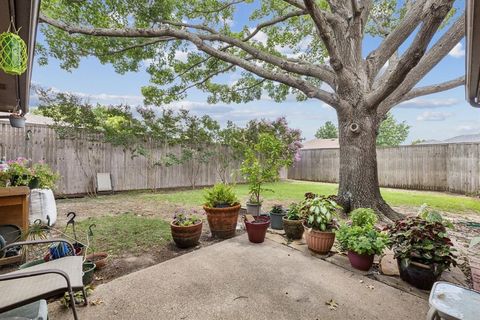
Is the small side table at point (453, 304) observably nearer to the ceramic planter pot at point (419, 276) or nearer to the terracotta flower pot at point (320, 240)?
the ceramic planter pot at point (419, 276)

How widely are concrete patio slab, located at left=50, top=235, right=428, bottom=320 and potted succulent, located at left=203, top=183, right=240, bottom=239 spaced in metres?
0.71

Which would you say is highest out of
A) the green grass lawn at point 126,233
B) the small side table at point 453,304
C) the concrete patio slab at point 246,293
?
the small side table at point 453,304

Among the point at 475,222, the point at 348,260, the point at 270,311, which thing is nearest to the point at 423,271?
the point at 348,260

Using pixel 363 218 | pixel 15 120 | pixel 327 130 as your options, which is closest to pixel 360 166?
pixel 363 218

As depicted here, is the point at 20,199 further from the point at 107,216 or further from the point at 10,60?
the point at 107,216

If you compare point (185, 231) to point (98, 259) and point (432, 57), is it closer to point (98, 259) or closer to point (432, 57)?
point (98, 259)

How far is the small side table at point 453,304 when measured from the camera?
1098 mm

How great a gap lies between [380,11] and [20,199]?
30.4 ft

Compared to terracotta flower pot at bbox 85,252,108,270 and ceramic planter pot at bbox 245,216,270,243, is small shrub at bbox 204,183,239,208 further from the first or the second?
terracotta flower pot at bbox 85,252,108,270

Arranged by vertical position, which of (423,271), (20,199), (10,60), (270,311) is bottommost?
(270,311)

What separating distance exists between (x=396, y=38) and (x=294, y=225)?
13.8 ft

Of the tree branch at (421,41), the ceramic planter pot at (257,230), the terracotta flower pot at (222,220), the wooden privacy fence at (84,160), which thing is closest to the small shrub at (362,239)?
the ceramic planter pot at (257,230)

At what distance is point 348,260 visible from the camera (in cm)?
271

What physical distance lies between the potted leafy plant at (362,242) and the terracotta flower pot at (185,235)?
179 cm
